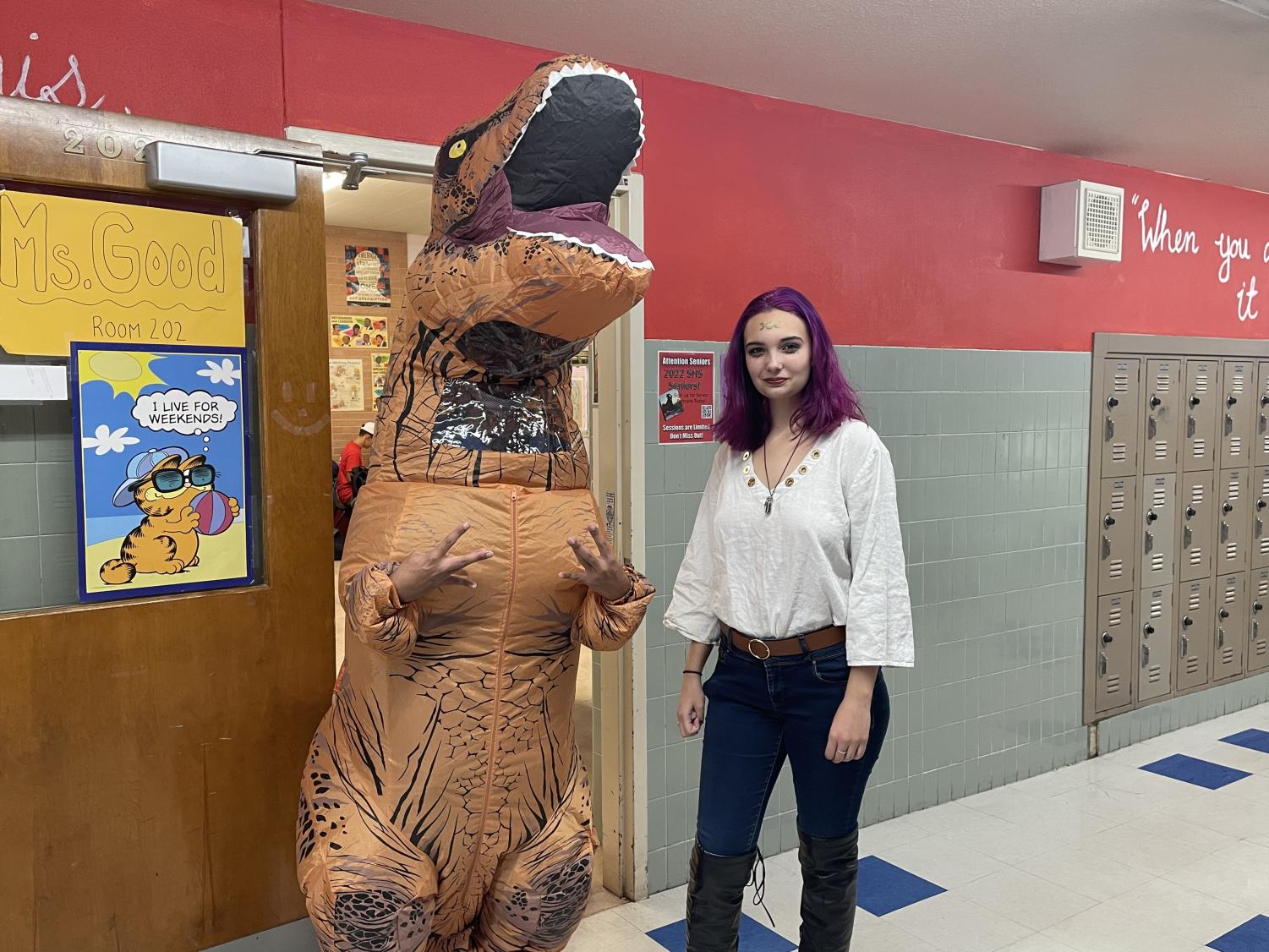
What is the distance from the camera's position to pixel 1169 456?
400 centimetres

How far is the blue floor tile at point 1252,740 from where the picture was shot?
155 inches

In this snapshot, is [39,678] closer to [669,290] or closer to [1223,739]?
[669,290]

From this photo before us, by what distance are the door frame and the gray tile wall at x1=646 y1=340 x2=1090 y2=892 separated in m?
0.06

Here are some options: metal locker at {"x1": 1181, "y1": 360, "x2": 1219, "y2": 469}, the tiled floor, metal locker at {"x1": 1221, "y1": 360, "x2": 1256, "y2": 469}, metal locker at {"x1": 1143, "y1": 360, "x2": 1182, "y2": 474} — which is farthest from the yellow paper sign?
metal locker at {"x1": 1221, "y1": 360, "x2": 1256, "y2": 469}

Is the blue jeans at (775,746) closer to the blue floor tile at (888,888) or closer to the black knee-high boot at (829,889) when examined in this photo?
the black knee-high boot at (829,889)

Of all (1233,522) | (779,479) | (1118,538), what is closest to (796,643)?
(779,479)

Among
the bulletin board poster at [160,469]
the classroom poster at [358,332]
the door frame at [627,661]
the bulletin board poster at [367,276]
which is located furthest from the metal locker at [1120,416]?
the bulletin board poster at [367,276]

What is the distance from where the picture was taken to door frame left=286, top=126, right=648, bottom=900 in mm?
2615

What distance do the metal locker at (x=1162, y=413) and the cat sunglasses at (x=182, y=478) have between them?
3.53 m

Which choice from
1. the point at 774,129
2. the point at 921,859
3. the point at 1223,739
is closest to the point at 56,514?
the point at 774,129

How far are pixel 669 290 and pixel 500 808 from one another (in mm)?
1610

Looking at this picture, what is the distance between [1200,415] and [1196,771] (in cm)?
146

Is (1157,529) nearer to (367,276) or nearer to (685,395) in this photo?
(685,395)

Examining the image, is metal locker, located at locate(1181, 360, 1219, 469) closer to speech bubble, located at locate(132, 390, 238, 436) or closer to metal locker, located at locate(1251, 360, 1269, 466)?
metal locker, located at locate(1251, 360, 1269, 466)
